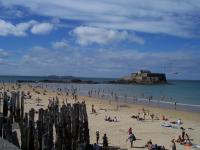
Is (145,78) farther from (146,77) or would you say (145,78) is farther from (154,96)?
(154,96)

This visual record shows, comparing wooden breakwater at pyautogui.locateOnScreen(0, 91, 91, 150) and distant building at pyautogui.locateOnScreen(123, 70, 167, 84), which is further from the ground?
distant building at pyautogui.locateOnScreen(123, 70, 167, 84)

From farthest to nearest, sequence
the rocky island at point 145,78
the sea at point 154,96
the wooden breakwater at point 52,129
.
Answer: the rocky island at point 145,78
the sea at point 154,96
the wooden breakwater at point 52,129

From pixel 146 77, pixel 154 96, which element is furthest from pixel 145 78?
pixel 154 96

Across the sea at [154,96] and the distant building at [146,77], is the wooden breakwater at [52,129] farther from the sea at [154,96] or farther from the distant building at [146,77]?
the distant building at [146,77]

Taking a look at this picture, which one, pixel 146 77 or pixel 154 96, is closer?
pixel 154 96

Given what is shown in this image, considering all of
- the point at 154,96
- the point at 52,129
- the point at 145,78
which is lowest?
the point at 154,96

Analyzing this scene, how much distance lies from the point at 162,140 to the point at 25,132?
10774 mm

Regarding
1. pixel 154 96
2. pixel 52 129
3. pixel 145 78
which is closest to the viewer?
pixel 52 129

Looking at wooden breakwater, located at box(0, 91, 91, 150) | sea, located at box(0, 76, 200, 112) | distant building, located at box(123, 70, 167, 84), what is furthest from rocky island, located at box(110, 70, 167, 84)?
wooden breakwater, located at box(0, 91, 91, 150)

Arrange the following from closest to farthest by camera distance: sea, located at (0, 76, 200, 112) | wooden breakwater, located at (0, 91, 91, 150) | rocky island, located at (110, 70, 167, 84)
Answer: wooden breakwater, located at (0, 91, 91, 150)
sea, located at (0, 76, 200, 112)
rocky island, located at (110, 70, 167, 84)

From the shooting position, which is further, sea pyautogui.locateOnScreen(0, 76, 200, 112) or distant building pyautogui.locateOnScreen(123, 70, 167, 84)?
distant building pyautogui.locateOnScreen(123, 70, 167, 84)

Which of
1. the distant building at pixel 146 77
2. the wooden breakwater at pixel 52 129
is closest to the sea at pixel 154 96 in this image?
the wooden breakwater at pixel 52 129

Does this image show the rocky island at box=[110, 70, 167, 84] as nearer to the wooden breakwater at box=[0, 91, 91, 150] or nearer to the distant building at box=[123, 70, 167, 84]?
the distant building at box=[123, 70, 167, 84]

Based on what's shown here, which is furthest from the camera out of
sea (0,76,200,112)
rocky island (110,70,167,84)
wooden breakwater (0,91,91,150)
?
rocky island (110,70,167,84)
